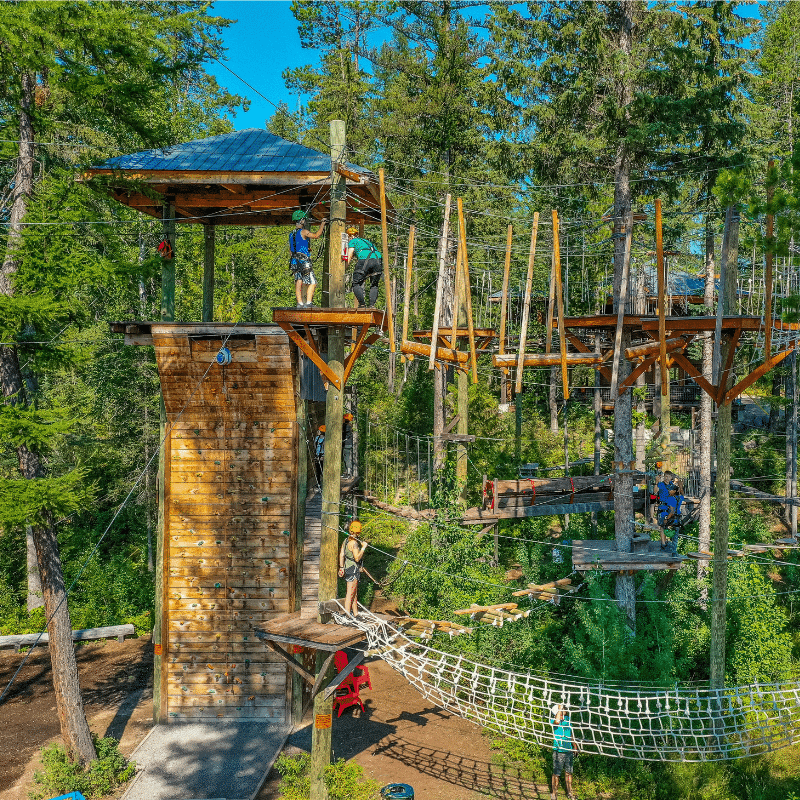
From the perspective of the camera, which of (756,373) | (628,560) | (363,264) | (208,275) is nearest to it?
(756,373)

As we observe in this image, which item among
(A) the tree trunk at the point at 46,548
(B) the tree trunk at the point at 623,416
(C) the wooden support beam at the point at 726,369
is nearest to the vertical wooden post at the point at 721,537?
(C) the wooden support beam at the point at 726,369

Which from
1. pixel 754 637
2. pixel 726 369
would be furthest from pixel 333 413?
pixel 754 637

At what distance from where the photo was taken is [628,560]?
471 inches

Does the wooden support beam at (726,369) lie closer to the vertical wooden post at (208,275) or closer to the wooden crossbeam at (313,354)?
the wooden crossbeam at (313,354)

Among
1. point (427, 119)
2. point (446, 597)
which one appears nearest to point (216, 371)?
point (446, 597)

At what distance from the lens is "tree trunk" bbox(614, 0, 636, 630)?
12375 mm

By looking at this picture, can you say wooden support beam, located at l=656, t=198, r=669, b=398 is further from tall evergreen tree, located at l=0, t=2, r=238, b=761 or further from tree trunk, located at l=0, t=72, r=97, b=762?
tree trunk, located at l=0, t=72, r=97, b=762

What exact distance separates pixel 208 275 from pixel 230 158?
2.36 meters

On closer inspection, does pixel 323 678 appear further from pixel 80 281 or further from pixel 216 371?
pixel 80 281

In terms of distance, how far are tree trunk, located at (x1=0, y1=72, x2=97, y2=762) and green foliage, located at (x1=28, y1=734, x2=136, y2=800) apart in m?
0.21

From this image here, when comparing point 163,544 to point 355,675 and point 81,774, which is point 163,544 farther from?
point 355,675

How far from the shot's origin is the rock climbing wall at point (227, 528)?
36.7 ft

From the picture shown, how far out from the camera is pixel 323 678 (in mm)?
8523

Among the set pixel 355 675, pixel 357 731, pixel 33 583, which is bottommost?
pixel 357 731
